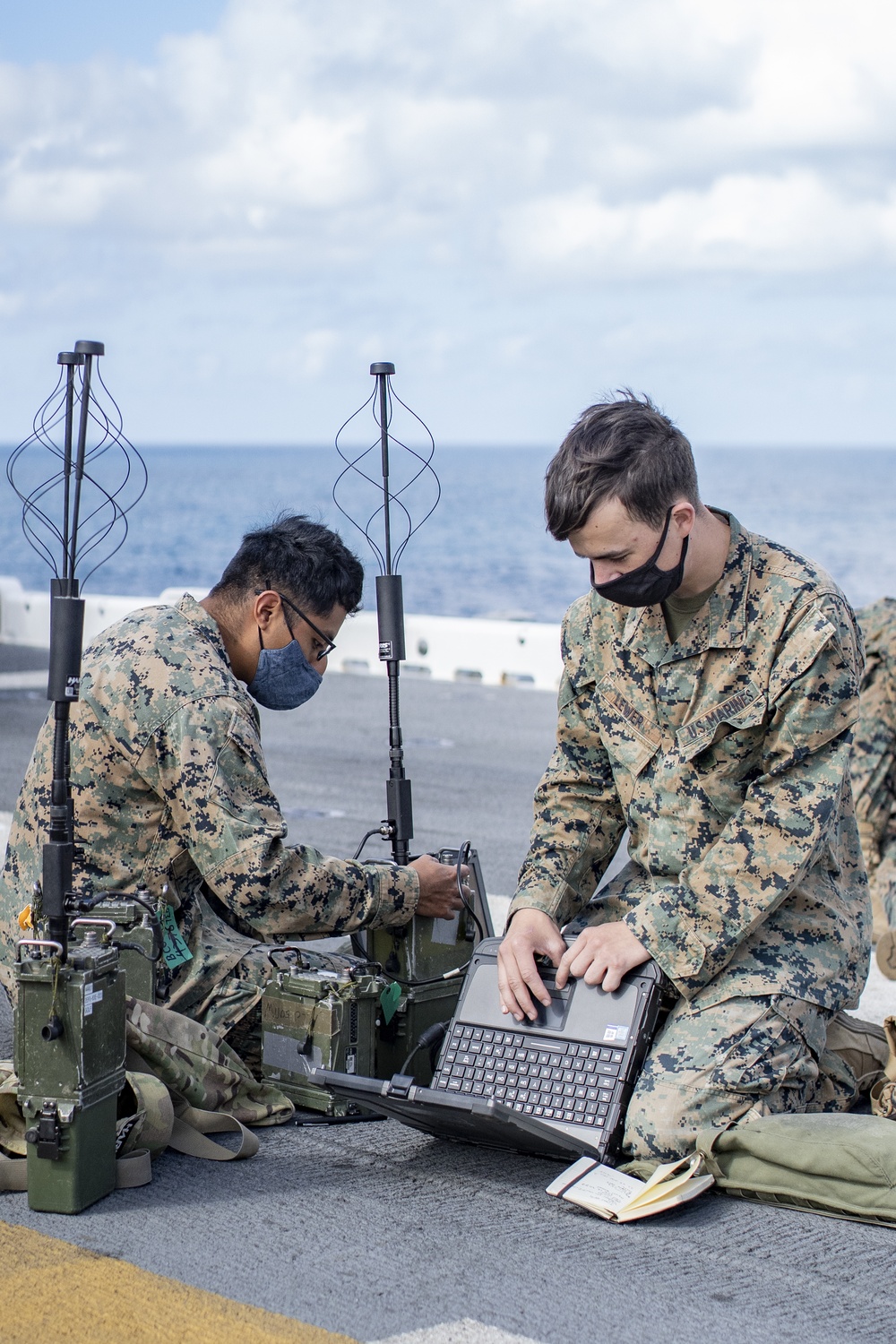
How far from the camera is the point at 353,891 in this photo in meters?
4.41

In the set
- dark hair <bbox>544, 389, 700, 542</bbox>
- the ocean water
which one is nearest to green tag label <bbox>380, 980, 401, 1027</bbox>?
dark hair <bbox>544, 389, 700, 542</bbox>

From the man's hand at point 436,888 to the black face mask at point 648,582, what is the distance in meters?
1.02

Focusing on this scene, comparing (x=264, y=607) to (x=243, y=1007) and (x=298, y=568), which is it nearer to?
(x=298, y=568)

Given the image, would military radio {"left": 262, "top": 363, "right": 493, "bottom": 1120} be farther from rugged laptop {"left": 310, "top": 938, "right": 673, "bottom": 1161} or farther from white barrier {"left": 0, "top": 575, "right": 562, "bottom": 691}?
white barrier {"left": 0, "top": 575, "right": 562, "bottom": 691}

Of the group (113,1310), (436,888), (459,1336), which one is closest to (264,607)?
(436,888)

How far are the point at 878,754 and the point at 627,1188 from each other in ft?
11.3

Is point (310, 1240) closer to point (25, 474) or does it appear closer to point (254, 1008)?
point (254, 1008)

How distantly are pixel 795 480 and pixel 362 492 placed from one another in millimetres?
39318

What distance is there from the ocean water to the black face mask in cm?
2112

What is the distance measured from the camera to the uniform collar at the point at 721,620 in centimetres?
424

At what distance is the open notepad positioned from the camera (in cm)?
367

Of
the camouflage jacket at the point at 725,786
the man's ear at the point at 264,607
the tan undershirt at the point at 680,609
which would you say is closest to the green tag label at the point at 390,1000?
the camouflage jacket at the point at 725,786

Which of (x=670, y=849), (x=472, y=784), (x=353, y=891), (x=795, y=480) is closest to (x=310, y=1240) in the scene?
(x=353, y=891)

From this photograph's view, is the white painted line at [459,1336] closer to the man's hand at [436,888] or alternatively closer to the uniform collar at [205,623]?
the man's hand at [436,888]
